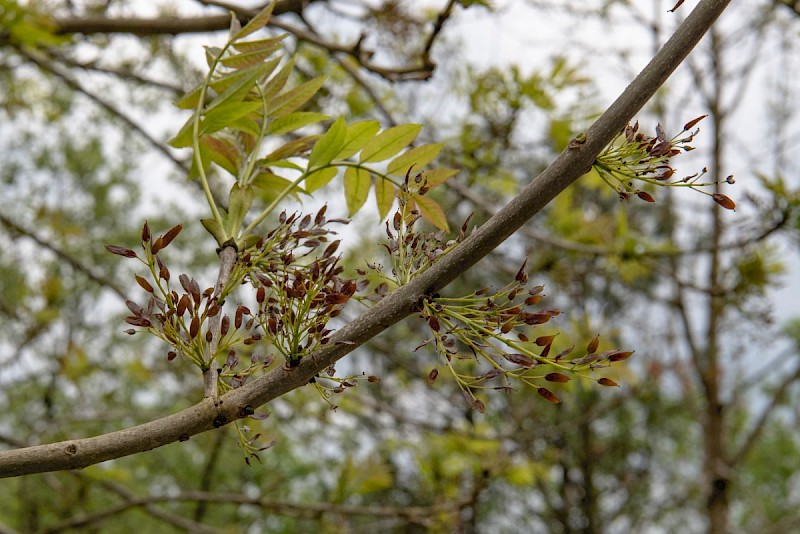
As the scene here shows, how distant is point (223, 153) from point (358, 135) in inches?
5.0

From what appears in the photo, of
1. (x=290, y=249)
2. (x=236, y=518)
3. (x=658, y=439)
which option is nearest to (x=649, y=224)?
(x=658, y=439)

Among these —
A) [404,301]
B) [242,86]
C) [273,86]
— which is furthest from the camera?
[273,86]

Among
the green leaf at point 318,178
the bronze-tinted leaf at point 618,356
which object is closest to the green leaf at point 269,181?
the green leaf at point 318,178

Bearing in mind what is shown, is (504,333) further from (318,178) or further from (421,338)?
(421,338)

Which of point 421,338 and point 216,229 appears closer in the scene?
point 216,229

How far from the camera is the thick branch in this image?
373 mm

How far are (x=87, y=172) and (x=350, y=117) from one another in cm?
356

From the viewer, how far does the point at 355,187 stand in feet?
2.08

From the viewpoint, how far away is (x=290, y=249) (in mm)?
522

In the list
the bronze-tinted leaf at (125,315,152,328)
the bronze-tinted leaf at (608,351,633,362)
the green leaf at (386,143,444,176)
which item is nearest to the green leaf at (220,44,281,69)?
the green leaf at (386,143,444,176)

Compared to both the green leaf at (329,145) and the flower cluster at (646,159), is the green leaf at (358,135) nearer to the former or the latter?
the green leaf at (329,145)

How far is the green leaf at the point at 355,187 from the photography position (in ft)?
2.06

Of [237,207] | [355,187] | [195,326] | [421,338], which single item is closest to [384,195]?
[355,187]

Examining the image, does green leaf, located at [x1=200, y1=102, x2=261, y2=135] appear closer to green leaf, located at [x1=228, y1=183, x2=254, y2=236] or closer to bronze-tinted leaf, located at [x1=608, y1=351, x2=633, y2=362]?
green leaf, located at [x1=228, y1=183, x2=254, y2=236]
